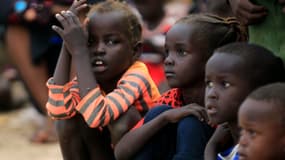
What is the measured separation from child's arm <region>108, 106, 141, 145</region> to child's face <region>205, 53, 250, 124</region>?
2.30 feet

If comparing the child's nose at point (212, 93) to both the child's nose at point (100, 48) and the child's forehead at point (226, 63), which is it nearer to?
the child's forehead at point (226, 63)

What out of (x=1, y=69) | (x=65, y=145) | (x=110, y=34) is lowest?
(x=1, y=69)

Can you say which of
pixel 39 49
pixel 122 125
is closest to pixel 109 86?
pixel 122 125

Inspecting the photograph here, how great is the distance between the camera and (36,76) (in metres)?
6.73

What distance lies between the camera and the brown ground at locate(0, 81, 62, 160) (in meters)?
6.55

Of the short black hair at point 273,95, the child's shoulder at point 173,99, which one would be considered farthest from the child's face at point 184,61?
the short black hair at point 273,95

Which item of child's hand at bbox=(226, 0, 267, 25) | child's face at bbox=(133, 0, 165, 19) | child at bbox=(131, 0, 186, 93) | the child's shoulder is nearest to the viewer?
child's hand at bbox=(226, 0, 267, 25)

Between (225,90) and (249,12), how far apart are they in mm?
374

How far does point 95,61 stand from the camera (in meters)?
3.83

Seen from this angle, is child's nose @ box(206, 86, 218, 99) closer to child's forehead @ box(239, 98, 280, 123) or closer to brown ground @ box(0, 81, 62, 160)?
child's forehead @ box(239, 98, 280, 123)

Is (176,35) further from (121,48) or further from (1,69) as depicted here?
(1,69)

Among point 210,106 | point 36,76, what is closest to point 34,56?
point 36,76

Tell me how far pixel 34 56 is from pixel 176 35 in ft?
10.8

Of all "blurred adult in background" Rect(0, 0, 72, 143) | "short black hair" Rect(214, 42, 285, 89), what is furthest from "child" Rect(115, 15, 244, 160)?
"blurred adult in background" Rect(0, 0, 72, 143)
